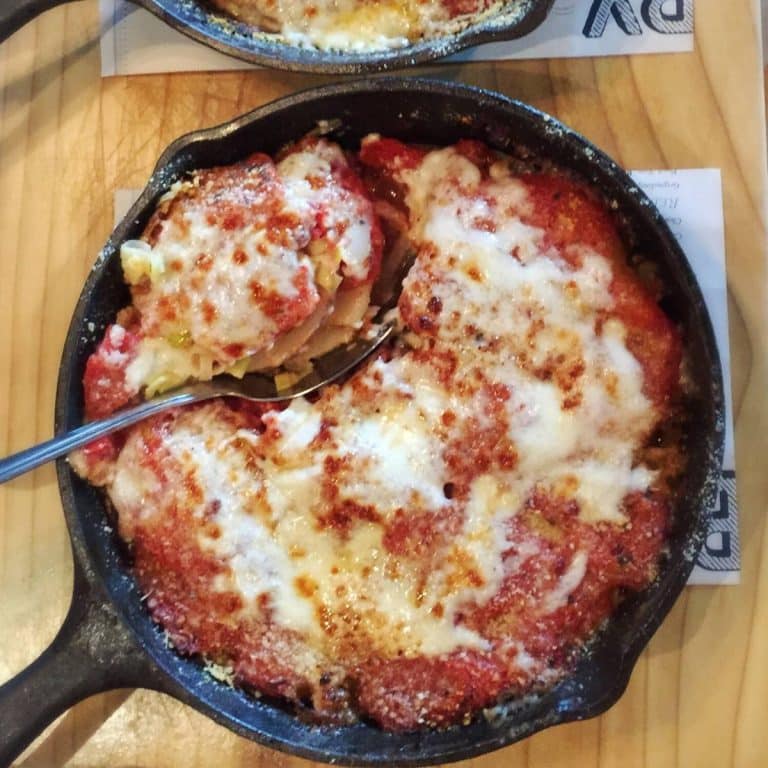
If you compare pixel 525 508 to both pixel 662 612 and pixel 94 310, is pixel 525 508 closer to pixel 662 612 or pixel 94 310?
pixel 662 612

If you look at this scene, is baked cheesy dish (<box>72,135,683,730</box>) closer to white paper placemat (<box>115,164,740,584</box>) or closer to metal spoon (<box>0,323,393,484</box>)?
metal spoon (<box>0,323,393,484</box>)

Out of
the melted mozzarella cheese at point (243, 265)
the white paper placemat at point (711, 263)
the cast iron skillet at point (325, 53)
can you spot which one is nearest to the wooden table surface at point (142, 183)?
the white paper placemat at point (711, 263)

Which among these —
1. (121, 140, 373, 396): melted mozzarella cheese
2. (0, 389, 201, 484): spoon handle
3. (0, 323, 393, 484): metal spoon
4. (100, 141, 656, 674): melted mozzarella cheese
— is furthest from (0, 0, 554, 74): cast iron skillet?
(0, 389, 201, 484): spoon handle

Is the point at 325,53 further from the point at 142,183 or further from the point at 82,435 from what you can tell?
the point at 82,435

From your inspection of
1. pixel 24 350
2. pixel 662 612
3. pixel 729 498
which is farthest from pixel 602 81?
pixel 24 350

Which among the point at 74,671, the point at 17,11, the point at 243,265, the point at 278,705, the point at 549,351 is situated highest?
the point at 17,11

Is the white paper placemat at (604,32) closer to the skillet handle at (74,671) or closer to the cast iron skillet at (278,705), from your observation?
the cast iron skillet at (278,705)

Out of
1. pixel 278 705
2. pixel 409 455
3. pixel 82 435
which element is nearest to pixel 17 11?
pixel 82 435
